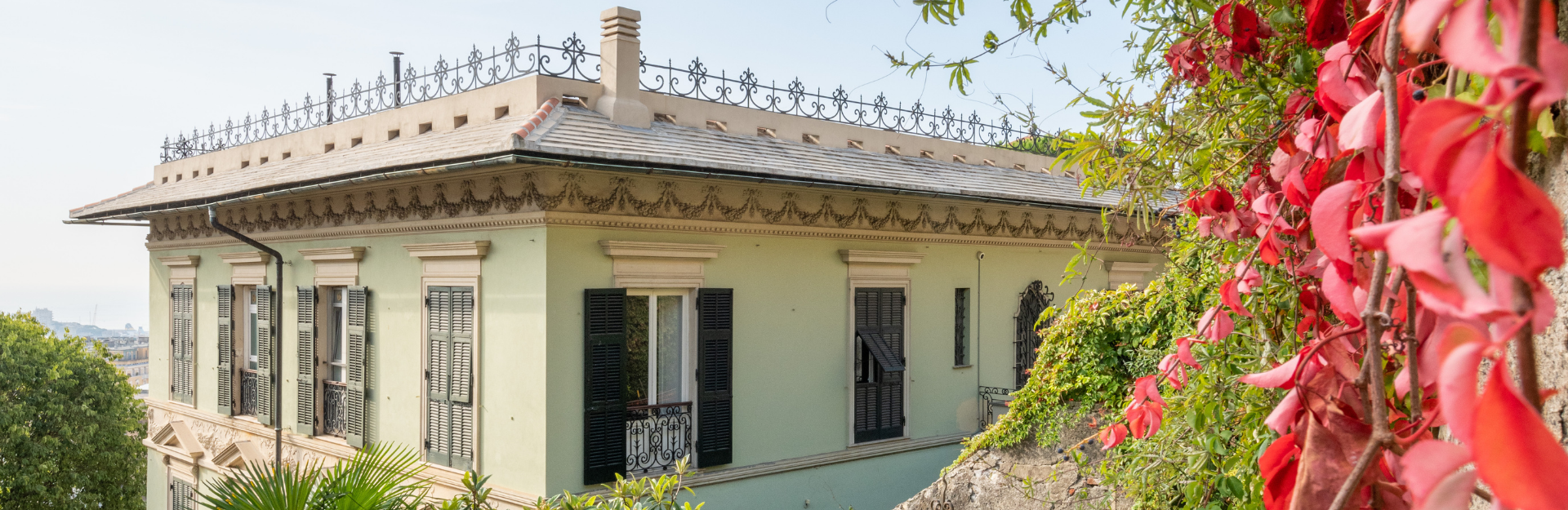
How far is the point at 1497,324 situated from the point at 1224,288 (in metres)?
1.22

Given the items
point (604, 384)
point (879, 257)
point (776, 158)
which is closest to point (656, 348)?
point (604, 384)

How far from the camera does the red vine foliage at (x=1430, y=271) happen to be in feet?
1.46

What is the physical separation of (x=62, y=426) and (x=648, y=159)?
17557 mm

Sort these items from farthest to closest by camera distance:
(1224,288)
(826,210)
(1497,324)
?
(826,210) → (1224,288) → (1497,324)

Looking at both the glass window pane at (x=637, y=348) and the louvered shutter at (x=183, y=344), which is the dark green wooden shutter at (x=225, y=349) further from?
the glass window pane at (x=637, y=348)

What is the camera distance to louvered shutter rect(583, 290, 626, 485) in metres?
9.23

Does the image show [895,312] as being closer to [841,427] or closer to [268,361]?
[841,427]

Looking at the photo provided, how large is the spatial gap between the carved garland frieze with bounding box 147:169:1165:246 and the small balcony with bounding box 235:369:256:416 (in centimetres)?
193

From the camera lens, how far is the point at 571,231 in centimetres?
916

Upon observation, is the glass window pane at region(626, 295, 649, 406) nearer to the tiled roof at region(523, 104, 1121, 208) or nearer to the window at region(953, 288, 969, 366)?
the tiled roof at region(523, 104, 1121, 208)

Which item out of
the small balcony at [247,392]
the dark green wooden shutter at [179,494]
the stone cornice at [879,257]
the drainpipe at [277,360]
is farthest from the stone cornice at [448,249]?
the dark green wooden shutter at [179,494]

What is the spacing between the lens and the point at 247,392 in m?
13.4

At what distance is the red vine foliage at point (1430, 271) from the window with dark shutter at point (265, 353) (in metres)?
13.4

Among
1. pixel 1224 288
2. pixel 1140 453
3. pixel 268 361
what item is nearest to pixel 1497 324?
pixel 1224 288
